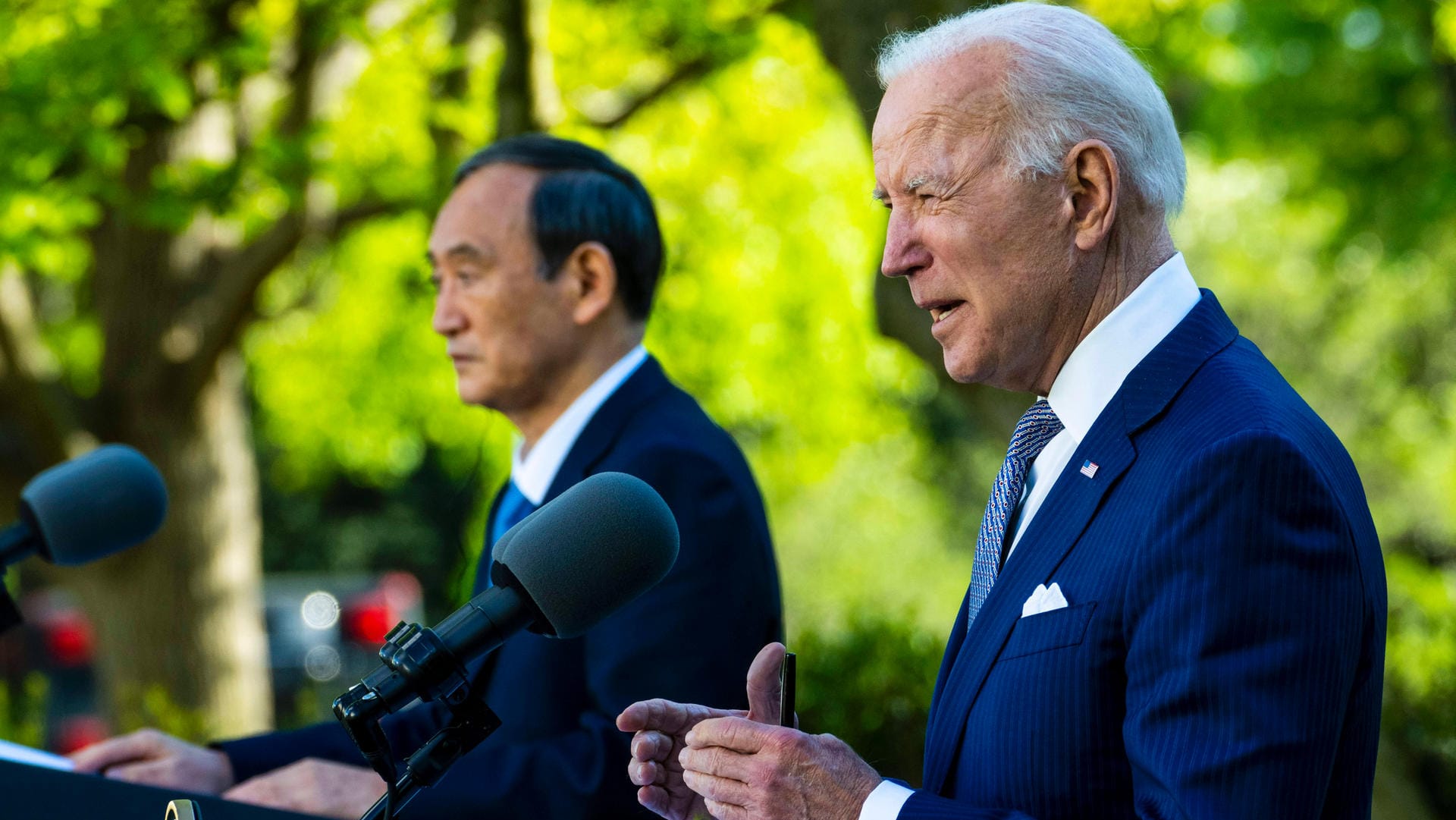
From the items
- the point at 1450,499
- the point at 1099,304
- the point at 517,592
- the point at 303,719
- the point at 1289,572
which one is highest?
the point at 1099,304

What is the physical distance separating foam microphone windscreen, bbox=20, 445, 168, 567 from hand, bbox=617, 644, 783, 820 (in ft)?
4.20

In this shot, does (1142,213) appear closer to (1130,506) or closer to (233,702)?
(1130,506)

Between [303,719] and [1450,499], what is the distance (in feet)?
43.8

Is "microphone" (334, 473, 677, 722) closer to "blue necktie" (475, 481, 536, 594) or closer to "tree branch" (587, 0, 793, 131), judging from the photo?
"blue necktie" (475, 481, 536, 594)

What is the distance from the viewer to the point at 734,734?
1.74 m

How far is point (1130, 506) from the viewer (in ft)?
5.74

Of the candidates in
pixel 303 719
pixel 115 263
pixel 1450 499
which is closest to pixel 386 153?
pixel 115 263

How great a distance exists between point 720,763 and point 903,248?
0.78 m

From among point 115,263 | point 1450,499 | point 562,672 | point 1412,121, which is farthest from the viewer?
point 1450,499

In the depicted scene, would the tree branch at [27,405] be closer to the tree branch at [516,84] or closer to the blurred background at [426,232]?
the blurred background at [426,232]

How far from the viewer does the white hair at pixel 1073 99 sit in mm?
1906

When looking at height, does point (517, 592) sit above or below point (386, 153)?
below

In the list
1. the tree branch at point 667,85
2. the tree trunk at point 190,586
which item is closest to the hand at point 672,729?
the tree branch at point 667,85

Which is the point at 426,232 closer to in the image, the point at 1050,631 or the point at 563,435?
the point at 563,435
